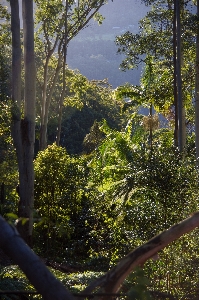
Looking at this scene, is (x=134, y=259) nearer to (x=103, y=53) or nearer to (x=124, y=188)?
(x=124, y=188)

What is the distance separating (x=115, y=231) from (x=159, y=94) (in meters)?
8.79

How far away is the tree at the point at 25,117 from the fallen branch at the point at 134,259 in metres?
9.25

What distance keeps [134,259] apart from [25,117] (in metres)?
9.98

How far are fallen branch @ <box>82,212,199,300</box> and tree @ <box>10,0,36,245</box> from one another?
9245mm

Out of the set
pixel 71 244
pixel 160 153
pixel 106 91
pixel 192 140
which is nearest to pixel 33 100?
pixel 71 244

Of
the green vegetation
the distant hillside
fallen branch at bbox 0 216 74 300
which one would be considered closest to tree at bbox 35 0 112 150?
the green vegetation

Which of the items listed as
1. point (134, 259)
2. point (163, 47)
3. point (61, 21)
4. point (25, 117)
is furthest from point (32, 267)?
point (61, 21)

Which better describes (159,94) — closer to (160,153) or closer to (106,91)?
(160,153)

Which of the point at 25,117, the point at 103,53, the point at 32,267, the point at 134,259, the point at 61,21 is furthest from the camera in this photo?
the point at 103,53

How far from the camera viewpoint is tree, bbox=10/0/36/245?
37.4 ft

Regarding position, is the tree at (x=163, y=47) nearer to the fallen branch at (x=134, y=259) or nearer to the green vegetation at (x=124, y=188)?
the green vegetation at (x=124, y=188)

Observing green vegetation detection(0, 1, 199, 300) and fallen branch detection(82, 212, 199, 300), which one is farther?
green vegetation detection(0, 1, 199, 300)

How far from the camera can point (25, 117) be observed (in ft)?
38.7

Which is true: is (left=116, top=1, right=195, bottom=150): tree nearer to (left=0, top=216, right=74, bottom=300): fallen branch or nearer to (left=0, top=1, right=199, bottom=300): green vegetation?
(left=0, top=1, right=199, bottom=300): green vegetation
